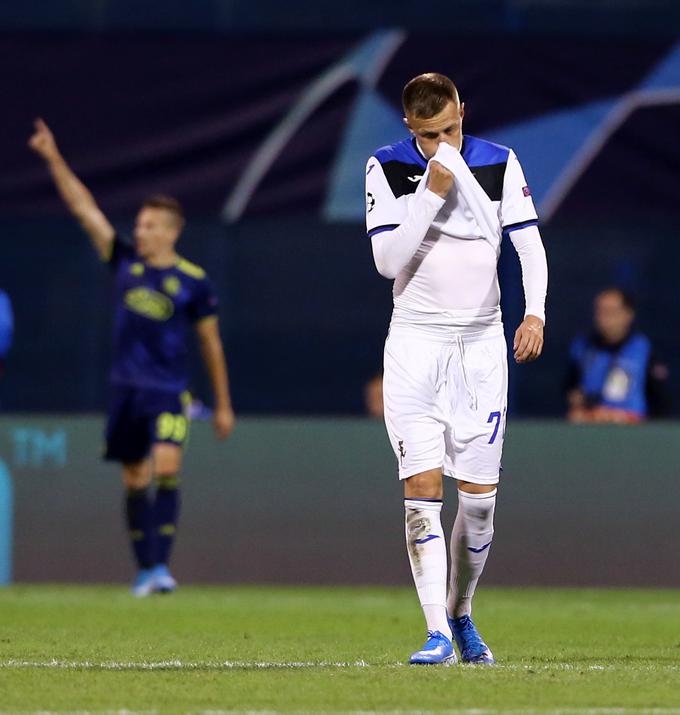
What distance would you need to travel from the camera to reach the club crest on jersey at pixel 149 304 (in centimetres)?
1133

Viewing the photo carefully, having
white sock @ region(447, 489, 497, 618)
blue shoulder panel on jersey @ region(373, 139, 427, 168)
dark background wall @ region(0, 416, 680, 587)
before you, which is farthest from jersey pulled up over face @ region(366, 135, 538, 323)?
dark background wall @ region(0, 416, 680, 587)

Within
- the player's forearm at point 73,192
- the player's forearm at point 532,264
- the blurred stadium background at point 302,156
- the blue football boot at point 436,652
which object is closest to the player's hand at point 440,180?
the player's forearm at point 532,264

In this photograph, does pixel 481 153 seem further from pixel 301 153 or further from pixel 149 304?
pixel 301 153

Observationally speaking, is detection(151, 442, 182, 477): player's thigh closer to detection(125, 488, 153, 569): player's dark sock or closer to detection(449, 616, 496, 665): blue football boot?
detection(125, 488, 153, 569): player's dark sock

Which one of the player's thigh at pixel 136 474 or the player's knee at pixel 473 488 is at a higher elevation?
the player's knee at pixel 473 488

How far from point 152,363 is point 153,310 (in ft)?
1.06

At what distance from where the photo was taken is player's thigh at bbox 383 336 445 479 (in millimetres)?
6688

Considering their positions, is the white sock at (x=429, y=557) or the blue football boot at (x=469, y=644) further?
the blue football boot at (x=469, y=644)

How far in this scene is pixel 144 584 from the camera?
11.1 m

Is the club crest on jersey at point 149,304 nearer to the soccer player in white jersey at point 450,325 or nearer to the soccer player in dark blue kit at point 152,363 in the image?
the soccer player in dark blue kit at point 152,363

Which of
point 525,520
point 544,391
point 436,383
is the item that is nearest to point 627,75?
Answer: point 544,391

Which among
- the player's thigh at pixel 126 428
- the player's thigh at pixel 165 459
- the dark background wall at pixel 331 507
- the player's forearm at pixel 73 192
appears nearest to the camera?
the player's forearm at pixel 73 192

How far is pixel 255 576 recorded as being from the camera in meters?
12.2

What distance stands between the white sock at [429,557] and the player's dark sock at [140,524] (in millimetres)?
4669
